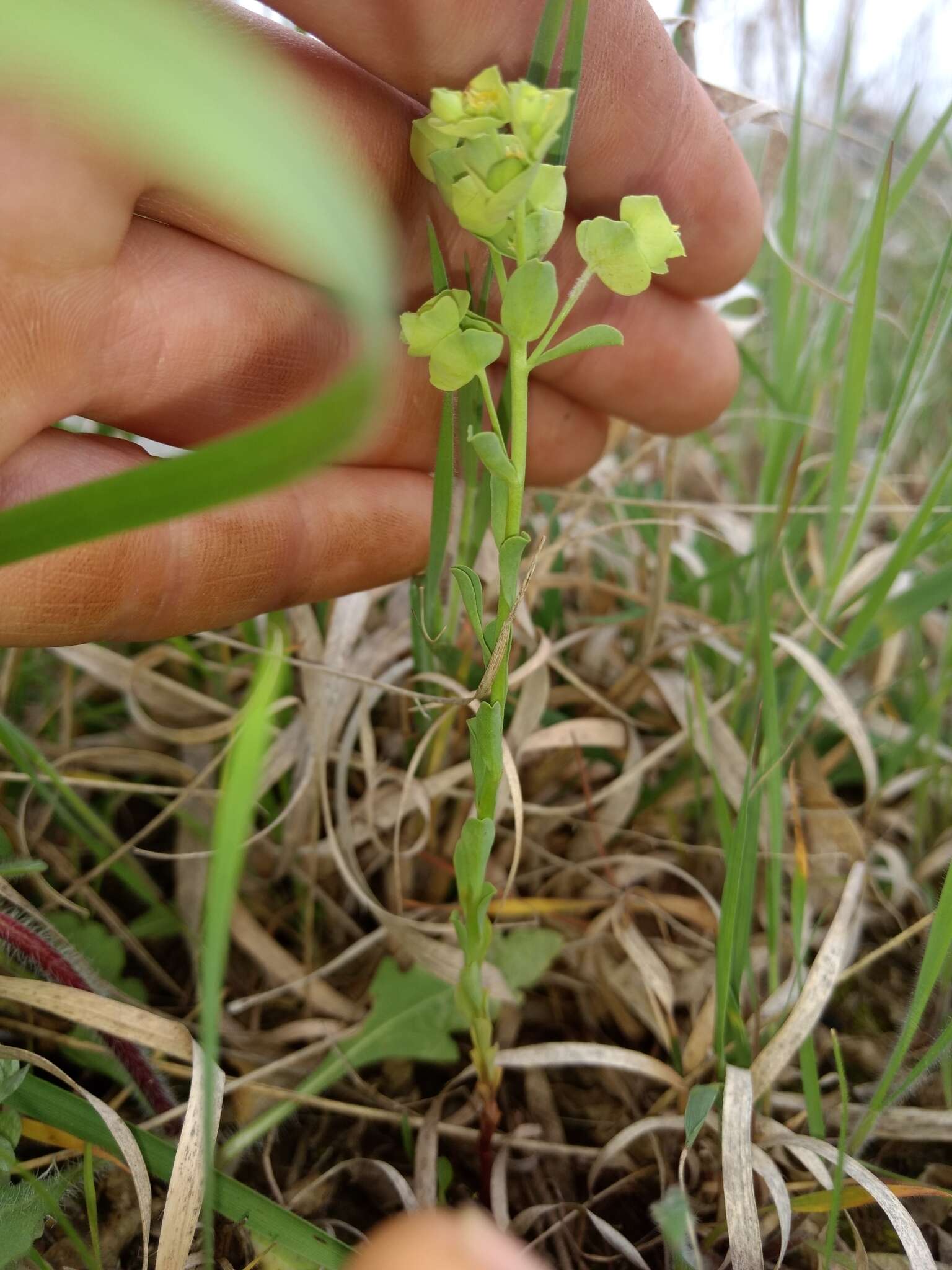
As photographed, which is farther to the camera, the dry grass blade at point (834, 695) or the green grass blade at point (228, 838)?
the dry grass blade at point (834, 695)

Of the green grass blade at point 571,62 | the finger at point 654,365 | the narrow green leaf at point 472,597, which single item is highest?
the green grass blade at point 571,62

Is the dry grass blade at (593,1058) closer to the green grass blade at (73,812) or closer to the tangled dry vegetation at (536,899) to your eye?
the tangled dry vegetation at (536,899)

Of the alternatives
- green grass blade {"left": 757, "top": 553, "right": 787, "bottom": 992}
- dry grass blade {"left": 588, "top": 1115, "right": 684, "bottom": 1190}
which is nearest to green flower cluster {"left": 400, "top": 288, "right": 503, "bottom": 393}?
green grass blade {"left": 757, "top": 553, "right": 787, "bottom": 992}

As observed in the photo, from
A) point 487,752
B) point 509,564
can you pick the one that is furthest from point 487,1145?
point 509,564

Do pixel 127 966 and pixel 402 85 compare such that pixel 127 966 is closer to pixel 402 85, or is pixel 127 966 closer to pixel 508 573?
pixel 508 573

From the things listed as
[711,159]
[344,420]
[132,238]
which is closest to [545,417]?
[711,159]

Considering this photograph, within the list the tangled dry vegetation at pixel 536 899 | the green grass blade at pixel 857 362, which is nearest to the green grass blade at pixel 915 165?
the green grass blade at pixel 857 362

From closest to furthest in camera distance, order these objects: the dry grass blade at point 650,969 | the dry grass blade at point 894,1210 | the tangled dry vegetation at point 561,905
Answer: the dry grass blade at point 894,1210, the tangled dry vegetation at point 561,905, the dry grass blade at point 650,969

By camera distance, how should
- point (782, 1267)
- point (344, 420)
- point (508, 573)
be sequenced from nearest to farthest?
point (344, 420)
point (508, 573)
point (782, 1267)
